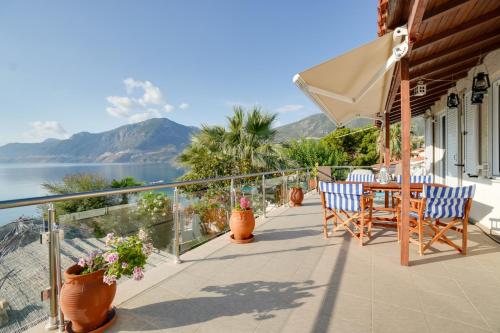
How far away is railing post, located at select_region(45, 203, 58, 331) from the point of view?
1.89 m

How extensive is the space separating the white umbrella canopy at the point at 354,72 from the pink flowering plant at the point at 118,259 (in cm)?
261

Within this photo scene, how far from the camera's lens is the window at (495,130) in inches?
154

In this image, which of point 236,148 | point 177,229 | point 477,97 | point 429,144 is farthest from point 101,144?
point 477,97

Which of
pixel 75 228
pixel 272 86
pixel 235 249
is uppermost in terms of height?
pixel 272 86

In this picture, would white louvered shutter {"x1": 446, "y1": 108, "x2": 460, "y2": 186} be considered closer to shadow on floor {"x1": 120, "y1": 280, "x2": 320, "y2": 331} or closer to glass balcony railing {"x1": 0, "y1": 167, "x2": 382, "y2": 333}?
shadow on floor {"x1": 120, "y1": 280, "x2": 320, "y2": 331}

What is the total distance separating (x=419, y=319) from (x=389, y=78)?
11.7ft

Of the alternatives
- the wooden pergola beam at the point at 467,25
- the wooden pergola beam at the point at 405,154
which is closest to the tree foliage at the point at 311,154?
the wooden pergola beam at the point at 467,25

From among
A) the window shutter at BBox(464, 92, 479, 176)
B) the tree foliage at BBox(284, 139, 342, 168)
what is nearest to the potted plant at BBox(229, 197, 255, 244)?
the window shutter at BBox(464, 92, 479, 176)

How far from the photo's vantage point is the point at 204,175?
8664mm

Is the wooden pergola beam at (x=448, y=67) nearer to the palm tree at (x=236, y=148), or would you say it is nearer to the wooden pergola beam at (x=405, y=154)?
the wooden pergola beam at (x=405, y=154)

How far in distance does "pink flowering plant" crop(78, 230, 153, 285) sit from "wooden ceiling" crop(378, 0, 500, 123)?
318cm

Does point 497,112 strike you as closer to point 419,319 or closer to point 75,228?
point 419,319

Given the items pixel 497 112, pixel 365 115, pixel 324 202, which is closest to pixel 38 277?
pixel 324 202

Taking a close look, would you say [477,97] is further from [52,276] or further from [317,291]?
[52,276]
